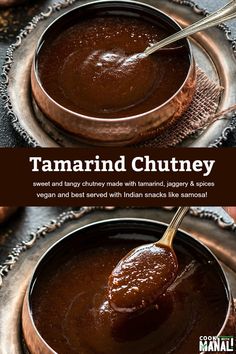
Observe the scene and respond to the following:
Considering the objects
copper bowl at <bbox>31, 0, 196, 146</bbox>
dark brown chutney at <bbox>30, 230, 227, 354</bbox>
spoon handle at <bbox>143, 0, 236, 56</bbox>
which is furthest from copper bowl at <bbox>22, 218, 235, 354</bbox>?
spoon handle at <bbox>143, 0, 236, 56</bbox>

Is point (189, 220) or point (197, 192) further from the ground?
point (197, 192)

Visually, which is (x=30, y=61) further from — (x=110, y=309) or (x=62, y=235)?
(x=110, y=309)

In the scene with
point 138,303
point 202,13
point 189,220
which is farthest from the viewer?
point 202,13

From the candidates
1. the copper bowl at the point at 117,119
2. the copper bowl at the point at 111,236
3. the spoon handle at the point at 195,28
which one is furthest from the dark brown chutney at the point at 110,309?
the spoon handle at the point at 195,28

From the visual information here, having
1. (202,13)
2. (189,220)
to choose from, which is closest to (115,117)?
(189,220)

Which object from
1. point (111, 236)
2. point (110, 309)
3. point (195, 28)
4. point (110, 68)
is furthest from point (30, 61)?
point (110, 309)

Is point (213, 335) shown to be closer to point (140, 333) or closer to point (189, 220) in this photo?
point (140, 333)

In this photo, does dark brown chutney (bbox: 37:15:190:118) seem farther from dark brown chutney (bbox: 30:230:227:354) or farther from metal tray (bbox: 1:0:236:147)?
dark brown chutney (bbox: 30:230:227:354)

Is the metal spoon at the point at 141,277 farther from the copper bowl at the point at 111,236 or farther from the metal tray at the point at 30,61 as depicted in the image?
the metal tray at the point at 30,61
